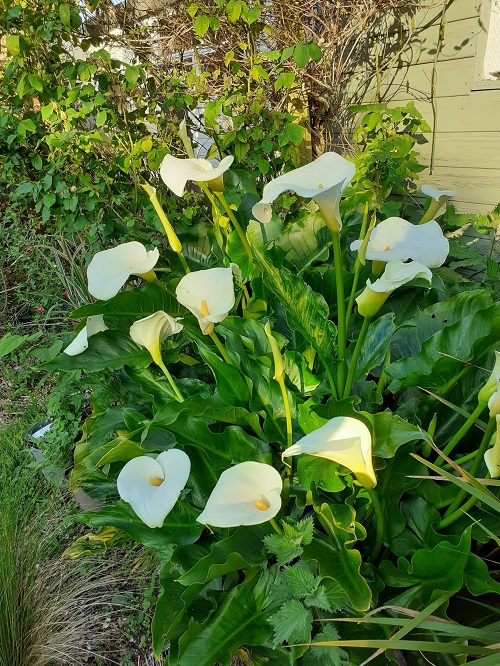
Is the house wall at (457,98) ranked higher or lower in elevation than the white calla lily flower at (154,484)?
higher

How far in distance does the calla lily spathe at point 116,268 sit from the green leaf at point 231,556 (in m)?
0.46

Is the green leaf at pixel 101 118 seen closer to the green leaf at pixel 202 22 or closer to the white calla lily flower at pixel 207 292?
the green leaf at pixel 202 22

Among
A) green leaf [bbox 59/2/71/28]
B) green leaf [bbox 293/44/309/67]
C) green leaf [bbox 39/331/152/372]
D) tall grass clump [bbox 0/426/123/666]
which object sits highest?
green leaf [bbox 59/2/71/28]

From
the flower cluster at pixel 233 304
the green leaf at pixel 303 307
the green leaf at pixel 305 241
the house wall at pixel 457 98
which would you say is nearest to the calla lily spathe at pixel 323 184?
the flower cluster at pixel 233 304

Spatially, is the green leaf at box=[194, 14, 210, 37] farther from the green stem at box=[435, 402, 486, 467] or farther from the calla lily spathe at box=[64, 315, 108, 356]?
the green stem at box=[435, 402, 486, 467]

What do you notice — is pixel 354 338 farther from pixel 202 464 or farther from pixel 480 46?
pixel 480 46

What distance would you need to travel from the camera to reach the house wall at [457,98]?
1803 mm

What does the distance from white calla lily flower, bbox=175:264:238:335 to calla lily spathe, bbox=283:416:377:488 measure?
0.95 feet

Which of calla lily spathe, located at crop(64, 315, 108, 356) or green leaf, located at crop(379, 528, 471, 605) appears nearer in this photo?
green leaf, located at crop(379, 528, 471, 605)

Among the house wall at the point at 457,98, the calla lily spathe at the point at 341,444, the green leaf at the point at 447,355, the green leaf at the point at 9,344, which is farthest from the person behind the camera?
the house wall at the point at 457,98

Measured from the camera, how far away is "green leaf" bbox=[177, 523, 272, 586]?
0.75 meters

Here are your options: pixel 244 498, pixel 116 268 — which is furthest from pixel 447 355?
pixel 116 268

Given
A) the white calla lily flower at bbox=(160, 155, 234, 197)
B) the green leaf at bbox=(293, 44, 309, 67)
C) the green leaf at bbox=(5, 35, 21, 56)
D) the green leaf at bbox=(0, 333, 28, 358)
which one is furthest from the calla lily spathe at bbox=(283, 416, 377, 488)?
the green leaf at bbox=(5, 35, 21, 56)

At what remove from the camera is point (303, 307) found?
0.85 meters
